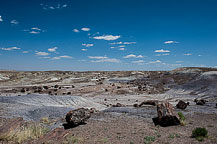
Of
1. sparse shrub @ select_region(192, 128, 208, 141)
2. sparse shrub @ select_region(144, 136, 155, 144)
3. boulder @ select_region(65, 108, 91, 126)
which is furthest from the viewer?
boulder @ select_region(65, 108, 91, 126)

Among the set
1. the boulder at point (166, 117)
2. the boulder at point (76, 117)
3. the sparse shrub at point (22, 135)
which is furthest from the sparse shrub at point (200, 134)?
the sparse shrub at point (22, 135)

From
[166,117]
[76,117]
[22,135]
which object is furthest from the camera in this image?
[76,117]

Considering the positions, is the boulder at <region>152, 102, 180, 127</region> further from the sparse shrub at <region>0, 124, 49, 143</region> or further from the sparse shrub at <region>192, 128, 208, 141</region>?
the sparse shrub at <region>0, 124, 49, 143</region>

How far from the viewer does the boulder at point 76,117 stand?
42.6ft

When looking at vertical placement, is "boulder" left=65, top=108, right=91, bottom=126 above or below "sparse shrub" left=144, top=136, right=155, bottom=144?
above

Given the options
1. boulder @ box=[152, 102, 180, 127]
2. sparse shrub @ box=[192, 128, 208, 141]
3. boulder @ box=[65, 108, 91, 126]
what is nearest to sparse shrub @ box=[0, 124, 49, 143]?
boulder @ box=[65, 108, 91, 126]

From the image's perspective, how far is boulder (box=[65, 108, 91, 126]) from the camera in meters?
13.0

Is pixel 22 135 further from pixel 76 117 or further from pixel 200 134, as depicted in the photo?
pixel 200 134

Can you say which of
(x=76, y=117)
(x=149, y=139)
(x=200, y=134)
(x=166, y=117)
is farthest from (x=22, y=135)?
(x=200, y=134)

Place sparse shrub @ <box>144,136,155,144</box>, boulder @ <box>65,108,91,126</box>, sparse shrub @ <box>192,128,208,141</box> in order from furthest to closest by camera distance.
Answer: boulder @ <box>65,108,91,126</box> < sparse shrub @ <box>192,128,208,141</box> < sparse shrub @ <box>144,136,155,144</box>

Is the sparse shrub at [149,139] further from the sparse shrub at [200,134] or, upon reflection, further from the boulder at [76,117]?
the boulder at [76,117]

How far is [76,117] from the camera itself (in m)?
13.2

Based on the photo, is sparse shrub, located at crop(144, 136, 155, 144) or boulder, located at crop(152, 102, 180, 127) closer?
sparse shrub, located at crop(144, 136, 155, 144)

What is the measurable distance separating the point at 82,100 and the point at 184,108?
13585 mm
